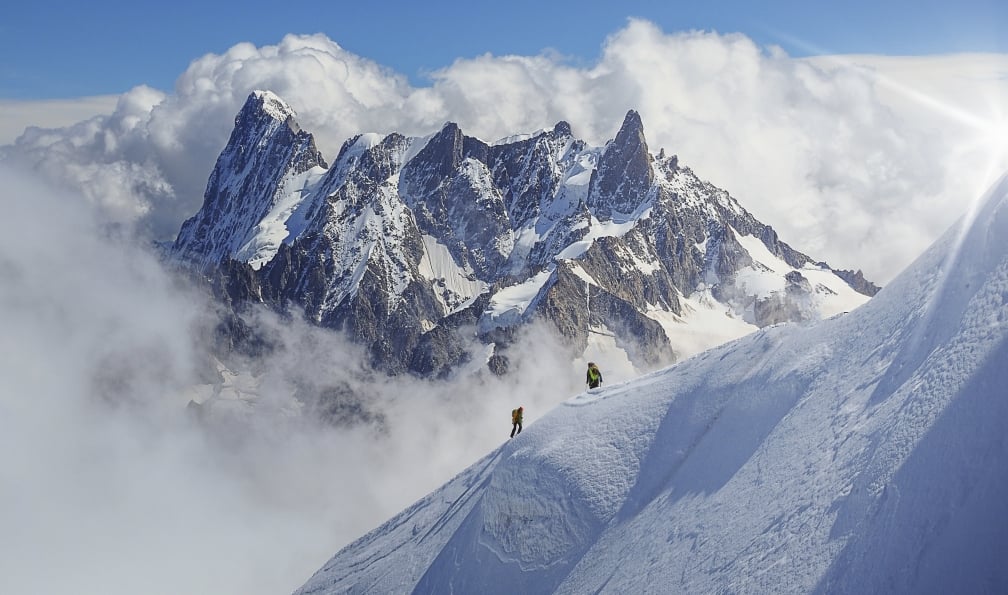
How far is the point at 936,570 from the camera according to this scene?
740 inches

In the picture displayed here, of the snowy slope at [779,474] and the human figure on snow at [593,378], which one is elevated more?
the human figure on snow at [593,378]

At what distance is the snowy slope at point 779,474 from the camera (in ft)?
65.9

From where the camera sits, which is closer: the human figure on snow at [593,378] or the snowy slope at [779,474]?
the snowy slope at [779,474]

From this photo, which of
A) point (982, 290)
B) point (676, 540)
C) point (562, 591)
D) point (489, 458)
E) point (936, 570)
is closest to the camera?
point (936, 570)

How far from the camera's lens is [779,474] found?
85.8ft

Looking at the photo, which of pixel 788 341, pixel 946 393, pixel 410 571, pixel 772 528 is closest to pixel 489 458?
pixel 410 571

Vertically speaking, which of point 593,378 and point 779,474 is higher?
point 593,378

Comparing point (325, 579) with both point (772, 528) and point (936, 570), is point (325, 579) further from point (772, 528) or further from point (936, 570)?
point (936, 570)

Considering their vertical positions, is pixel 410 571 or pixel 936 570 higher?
pixel 410 571

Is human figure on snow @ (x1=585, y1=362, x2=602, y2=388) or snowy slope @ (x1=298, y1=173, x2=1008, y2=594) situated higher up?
human figure on snow @ (x1=585, y1=362, x2=602, y2=388)

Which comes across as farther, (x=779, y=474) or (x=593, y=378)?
(x=593, y=378)

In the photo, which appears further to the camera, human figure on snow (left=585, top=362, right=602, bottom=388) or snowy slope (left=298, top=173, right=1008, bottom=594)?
human figure on snow (left=585, top=362, right=602, bottom=388)

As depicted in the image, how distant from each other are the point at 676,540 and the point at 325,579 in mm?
22991

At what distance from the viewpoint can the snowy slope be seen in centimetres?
2009
